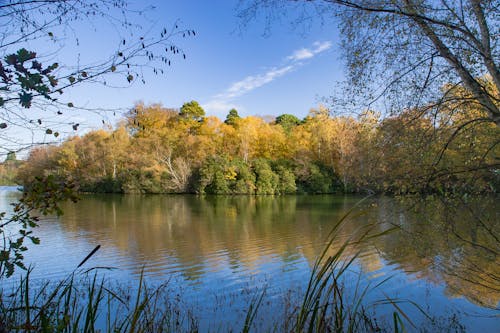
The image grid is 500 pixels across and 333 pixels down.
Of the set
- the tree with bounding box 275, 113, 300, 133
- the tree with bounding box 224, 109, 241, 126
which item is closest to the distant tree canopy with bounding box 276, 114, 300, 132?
the tree with bounding box 275, 113, 300, 133

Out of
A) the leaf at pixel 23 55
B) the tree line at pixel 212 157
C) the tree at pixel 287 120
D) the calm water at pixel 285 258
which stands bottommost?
the calm water at pixel 285 258

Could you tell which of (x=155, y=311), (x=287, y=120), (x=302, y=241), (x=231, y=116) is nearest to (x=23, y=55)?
(x=155, y=311)

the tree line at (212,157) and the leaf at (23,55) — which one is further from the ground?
the tree line at (212,157)

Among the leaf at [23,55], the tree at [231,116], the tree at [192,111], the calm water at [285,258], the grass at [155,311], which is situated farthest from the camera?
the tree at [231,116]

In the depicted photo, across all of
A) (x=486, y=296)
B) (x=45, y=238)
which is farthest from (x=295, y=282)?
(x=45, y=238)

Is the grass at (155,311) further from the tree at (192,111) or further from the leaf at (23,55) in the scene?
the tree at (192,111)

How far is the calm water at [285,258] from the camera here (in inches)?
189

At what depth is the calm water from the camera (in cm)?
480

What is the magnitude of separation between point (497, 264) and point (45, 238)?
12580 mm

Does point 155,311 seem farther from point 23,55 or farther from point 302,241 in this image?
point 302,241

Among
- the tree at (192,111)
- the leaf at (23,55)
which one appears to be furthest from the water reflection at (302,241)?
the tree at (192,111)

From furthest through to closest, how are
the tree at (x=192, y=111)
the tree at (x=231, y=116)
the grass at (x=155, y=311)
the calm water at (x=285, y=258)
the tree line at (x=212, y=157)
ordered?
1. the tree at (x=231, y=116)
2. the tree at (x=192, y=111)
3. the tree line at (x=212, y=157)
4. the calm water at (x=285, y=258)
5. the grass at (x=155, y=311)

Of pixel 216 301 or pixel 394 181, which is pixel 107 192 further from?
pixel 394 181

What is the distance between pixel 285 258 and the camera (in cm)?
977
